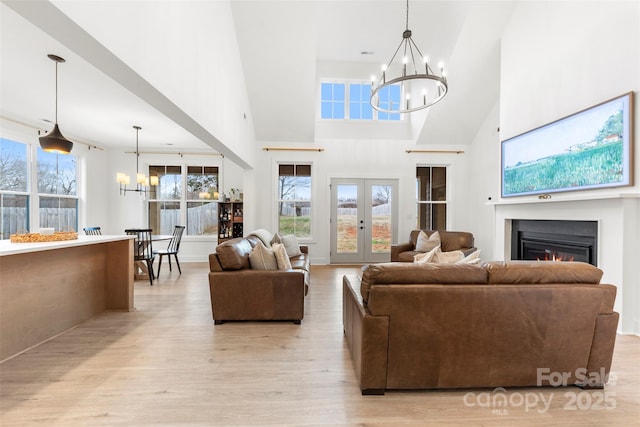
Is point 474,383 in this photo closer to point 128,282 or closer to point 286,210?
point 128,282

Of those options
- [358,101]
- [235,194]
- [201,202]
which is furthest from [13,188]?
[358,101]

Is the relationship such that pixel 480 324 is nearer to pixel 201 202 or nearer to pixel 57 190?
pixel 201 202

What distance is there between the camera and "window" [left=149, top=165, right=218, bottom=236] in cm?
671

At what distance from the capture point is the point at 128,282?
3.38 meters

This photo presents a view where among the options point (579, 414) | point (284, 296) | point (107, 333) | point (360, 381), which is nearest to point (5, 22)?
point (107, 333)

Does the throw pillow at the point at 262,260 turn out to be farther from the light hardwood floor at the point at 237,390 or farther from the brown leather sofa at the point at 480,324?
the brown leather sofa at the point at 480,324

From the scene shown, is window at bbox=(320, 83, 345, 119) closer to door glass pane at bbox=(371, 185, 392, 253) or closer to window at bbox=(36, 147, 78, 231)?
door glass pane at bbox=(371, 185, 392, 253)

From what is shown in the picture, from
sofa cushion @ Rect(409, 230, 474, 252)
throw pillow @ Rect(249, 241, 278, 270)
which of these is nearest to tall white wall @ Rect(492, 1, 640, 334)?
sofa cushion @ Rect(409, 230, 474, 252)

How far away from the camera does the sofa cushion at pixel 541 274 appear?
175cm

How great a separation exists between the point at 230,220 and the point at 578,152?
234 inches

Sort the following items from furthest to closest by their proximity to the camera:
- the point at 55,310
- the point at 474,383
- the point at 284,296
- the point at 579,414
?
the point at 284,296
the point at 55,310
the point at 474,383
the point at 579,414

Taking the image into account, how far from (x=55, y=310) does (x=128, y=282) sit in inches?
28.6

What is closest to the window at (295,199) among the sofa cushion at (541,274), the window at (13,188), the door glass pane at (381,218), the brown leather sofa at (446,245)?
the door glass pane at (381,218)

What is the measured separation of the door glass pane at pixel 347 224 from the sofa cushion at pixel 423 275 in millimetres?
4714
